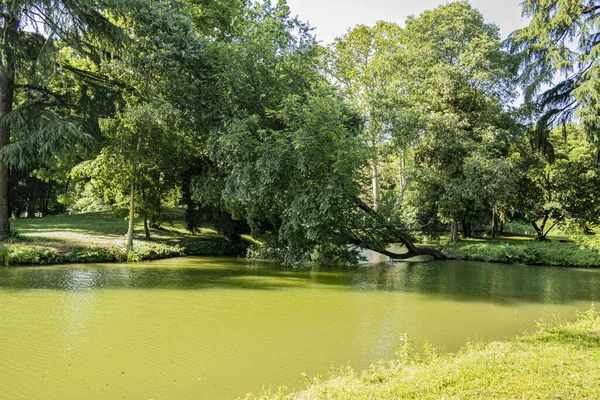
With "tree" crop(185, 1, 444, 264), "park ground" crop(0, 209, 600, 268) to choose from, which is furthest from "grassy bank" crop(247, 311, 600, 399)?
"park ground" crop(0, 209, 600, 268)

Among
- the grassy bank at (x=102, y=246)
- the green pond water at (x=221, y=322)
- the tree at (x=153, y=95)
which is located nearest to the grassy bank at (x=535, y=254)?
the green pond water at (x=221, y=322)

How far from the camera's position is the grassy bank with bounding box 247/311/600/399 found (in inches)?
155

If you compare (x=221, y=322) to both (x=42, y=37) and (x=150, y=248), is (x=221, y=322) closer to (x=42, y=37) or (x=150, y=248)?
(x=150, y=248)

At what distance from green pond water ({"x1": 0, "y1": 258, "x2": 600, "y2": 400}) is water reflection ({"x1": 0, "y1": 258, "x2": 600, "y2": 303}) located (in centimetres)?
6

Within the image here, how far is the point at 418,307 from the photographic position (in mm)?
9766

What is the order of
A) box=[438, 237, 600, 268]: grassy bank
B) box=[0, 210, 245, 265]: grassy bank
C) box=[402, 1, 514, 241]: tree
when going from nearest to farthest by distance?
1. box=[0, 210, 245, 265]: grassy bank
2. box=[438, 237, 600, 268]: grassy bank
3. box=[402, 1, 514, 241]: tree

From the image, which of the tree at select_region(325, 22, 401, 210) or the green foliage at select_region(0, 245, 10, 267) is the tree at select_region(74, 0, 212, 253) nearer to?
the green foliage at select_region(0, 245, 10, 267)

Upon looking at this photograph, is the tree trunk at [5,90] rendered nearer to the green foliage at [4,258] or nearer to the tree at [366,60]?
the green foliage at [4,258]

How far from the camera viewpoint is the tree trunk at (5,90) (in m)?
14.5

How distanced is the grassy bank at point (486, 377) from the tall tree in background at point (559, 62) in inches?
540

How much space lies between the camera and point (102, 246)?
1608 cm

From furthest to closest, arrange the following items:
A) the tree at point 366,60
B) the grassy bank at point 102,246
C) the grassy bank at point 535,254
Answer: the tree at point 366,60 < the grassy bank at point 535,254 < the grassy bank at point 102,246

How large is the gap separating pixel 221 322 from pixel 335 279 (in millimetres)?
6727

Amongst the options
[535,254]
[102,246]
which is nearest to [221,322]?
[102,246]
